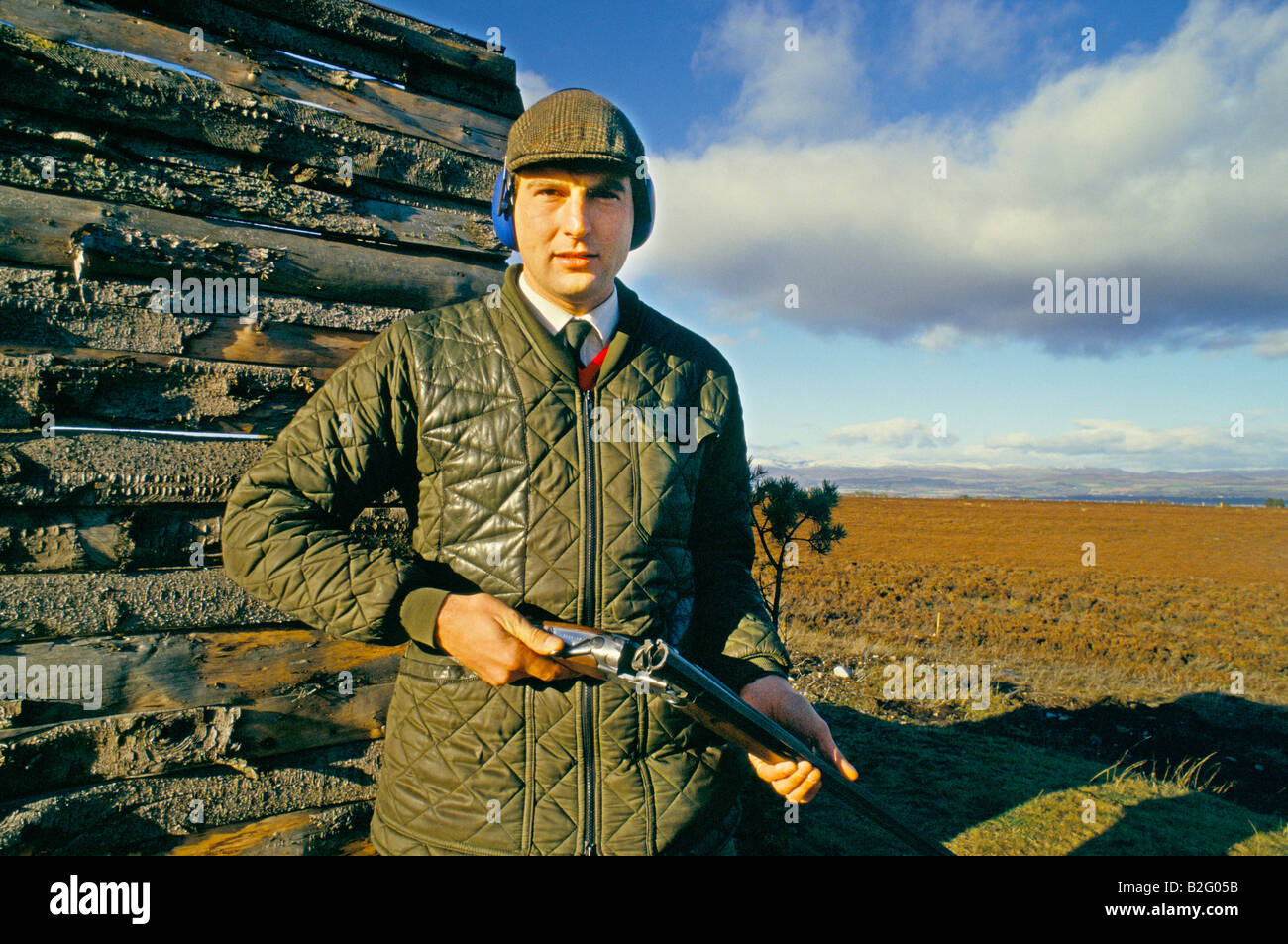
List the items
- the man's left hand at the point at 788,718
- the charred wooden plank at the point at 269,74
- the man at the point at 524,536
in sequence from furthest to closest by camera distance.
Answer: the charred wooden plank at the point at 269,74 → the man's left hand at the point at 788,718 → the man at the point at 524,536

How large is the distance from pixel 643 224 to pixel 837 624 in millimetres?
14893

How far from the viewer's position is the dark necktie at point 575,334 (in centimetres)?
226

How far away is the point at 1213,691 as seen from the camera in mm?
11617

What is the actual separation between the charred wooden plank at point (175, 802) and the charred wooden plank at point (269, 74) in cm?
270

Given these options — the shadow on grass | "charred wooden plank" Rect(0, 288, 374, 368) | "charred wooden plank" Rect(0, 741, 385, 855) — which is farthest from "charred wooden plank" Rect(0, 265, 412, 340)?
the shadow on grass

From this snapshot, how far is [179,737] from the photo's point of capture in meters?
2.44

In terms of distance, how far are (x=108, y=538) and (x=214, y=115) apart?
5.50 ft

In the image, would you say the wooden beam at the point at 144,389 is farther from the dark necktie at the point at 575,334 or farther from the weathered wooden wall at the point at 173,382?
the dark necktie at the point at 575,334

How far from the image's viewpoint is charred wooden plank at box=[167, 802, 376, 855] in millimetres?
2494

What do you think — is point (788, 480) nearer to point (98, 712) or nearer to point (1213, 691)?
point (1213, 691)

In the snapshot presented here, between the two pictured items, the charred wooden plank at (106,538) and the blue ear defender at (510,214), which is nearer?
the charred wooden plank at (106,538)

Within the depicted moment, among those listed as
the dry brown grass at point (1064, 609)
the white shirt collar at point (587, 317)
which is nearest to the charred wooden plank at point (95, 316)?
the white shirt collar at point (587, 317)

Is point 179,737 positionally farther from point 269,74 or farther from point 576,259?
point 269,74

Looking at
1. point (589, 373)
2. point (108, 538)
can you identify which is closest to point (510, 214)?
point (589, 373)
